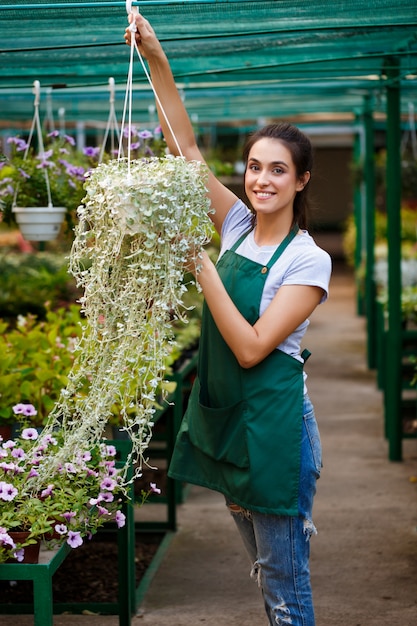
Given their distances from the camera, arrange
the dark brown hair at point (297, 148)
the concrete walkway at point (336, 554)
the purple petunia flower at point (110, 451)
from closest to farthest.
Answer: the dark brown hair at point (297, 148)
the purple petunia flower at point (110, 451)
the concrete walkway at point (336, 554)

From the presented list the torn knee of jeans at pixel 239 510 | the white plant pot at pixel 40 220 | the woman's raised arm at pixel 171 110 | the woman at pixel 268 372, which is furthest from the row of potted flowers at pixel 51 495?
the white plant pot at pixel 40 220

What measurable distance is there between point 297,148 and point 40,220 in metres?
1.74

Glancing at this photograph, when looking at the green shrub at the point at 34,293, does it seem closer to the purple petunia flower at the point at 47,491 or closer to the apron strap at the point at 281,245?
the purple petunia flower at the point at 47,491

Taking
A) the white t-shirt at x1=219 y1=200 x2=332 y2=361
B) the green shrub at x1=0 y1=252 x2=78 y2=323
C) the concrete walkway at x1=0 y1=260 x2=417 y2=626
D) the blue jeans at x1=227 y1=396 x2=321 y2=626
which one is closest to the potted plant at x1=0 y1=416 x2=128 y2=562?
the blue jeans at x1=227 y1=396 x2=321 y2=626

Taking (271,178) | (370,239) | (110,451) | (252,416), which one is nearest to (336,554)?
(110,451)

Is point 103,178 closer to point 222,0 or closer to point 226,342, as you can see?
point 226,342

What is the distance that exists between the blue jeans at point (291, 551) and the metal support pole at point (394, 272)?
3633mm

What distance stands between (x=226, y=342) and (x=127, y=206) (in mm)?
450

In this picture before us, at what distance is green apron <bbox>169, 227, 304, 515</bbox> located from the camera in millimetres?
A: 2381

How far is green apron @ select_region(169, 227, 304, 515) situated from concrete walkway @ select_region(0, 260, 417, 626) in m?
1.44

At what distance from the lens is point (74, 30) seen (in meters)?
3.64

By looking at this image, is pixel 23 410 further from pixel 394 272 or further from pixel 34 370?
pixel 394 272

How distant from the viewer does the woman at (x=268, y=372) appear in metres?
2.34

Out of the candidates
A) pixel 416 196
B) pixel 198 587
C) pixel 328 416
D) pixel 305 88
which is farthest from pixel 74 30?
pixel 416 196
